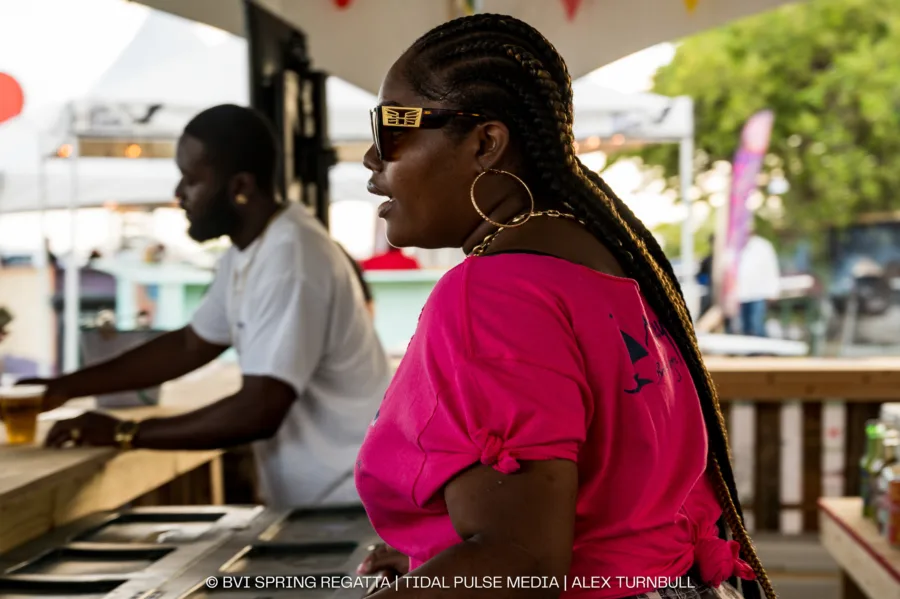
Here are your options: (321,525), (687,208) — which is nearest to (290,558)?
(321,525)

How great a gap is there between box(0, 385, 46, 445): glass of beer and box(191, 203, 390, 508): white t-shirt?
47cm

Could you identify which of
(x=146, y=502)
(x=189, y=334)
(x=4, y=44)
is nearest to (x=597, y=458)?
(x=189, y=334)

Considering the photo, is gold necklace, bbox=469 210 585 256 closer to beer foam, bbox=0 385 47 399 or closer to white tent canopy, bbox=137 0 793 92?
beer foam, bbox=0 385 47 399

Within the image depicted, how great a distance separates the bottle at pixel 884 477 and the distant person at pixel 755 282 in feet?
20.7

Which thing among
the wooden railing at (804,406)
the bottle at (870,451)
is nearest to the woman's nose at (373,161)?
the bottle at (870,451)

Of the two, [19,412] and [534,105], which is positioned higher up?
[534,105]

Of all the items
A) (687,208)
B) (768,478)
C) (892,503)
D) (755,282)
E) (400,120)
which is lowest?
(768,478)

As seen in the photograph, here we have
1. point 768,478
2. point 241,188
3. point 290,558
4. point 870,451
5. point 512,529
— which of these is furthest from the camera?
point 768,478

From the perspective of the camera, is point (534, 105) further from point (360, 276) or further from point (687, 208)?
point (687, 208)

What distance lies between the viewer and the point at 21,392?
2186mm

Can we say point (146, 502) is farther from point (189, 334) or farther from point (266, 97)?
point (266, 97)

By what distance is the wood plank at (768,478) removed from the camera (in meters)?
3.99

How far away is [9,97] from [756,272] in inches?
246

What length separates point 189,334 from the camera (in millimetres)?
2729
